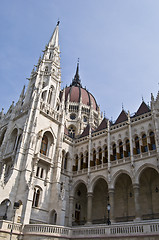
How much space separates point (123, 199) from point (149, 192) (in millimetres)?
3351

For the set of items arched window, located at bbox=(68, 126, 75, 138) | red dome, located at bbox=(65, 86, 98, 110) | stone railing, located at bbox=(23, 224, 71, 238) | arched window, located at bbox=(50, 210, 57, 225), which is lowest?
stone railing, located at bbox=(23, 224, 71, 238)

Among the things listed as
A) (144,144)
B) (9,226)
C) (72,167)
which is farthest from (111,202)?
(9,226)

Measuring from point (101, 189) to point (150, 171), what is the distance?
7.37 meters

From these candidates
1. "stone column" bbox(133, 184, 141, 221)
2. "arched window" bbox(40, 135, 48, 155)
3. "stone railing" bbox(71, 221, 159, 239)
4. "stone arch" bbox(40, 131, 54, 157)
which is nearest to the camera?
"stone railing" bbox(71, 221, 159, 239)

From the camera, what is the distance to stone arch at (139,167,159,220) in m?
23.9

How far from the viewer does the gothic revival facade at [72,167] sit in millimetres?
23734

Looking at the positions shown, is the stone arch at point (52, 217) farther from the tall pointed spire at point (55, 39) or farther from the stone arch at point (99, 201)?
the tall pointed spire at point (55, 39)

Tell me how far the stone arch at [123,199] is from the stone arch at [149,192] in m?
1.49

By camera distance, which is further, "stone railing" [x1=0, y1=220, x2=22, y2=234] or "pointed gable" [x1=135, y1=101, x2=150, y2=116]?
"pointed gable" [x1=135, y1=101, x2=150, y2=116]

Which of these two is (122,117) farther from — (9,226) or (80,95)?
(80,95)

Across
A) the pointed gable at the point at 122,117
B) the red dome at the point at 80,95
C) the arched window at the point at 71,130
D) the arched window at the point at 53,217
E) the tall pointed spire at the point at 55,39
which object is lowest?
the arched window at the point at 53,217

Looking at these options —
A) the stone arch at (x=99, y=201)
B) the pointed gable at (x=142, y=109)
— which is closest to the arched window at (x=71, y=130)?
the stone arch at (x=99, y=201)

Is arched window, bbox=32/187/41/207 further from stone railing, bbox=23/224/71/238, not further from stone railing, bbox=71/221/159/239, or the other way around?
stone railing, bbox=71/221/159/239

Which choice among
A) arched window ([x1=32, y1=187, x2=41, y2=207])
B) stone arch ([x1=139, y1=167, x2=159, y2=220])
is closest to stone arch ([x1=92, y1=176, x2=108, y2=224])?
stone arch ([x1=139, y1=167, x2=159, y2=220])
